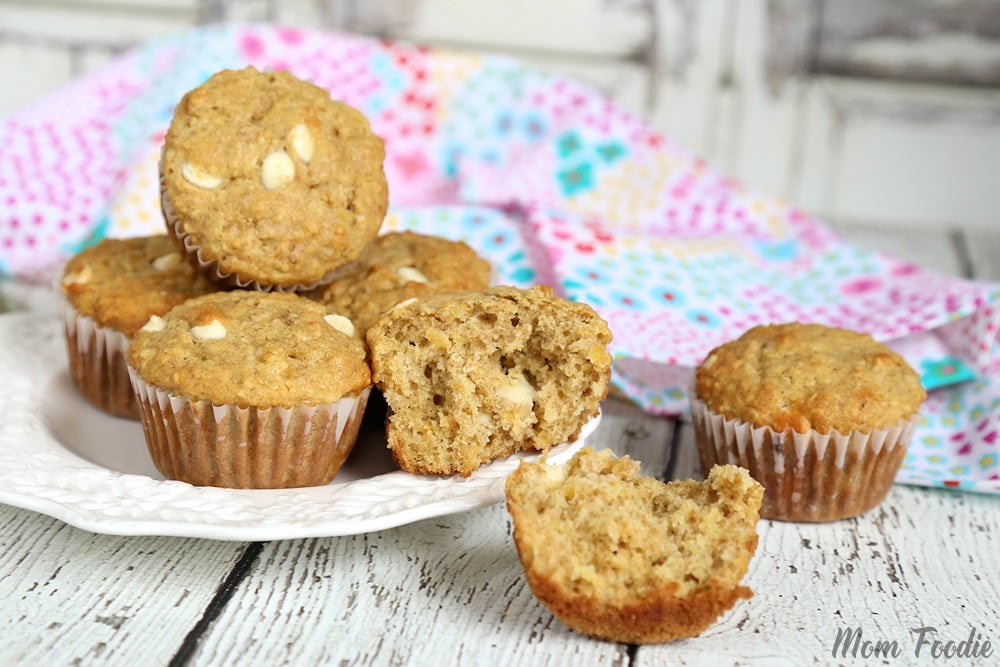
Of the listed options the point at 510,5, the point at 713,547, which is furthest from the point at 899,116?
the point at 713,547

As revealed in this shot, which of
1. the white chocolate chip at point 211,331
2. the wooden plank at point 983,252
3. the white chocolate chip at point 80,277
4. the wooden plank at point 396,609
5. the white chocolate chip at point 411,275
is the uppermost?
the white chocolate chip at point 211,331

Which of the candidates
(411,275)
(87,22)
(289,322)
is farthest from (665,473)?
(87,22)

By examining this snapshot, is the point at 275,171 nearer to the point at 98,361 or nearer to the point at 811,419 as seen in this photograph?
the point at 98,361

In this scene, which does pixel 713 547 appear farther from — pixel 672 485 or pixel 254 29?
pixel 254 29

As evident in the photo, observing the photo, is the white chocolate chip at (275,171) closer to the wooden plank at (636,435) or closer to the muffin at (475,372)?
the muffin at (475,372)

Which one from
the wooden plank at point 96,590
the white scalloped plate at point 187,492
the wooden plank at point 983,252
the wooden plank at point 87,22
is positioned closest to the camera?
the wooden plank at point 96,590

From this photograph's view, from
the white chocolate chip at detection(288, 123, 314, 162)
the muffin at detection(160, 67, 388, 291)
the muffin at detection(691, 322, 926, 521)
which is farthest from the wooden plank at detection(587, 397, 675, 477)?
the white chocolate chip at detection(288, 123, 314, 162)

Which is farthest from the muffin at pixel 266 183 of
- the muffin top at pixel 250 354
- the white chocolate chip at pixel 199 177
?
the muffin top at pixel 250 354
